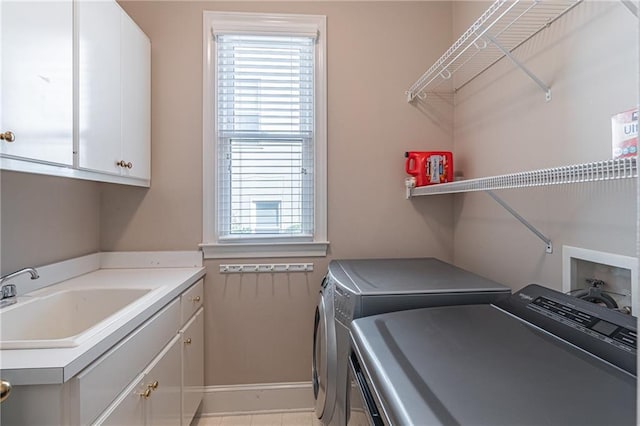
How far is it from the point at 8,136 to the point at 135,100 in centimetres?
91

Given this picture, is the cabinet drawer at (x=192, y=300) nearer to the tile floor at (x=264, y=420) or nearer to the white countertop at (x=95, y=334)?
the white countertop at (x=95, y=334)

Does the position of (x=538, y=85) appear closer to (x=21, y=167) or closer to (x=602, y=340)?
(x=602, y=340)

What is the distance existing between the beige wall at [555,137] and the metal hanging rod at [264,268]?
1020mm

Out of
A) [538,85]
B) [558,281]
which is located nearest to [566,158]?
[538,85]

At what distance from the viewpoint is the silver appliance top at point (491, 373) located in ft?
1.90

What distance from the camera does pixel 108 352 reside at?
96 centimetres

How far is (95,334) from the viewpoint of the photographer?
3.07 feet

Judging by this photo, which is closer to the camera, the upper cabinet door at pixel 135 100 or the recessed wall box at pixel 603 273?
the recessed wall box at pixel 603 273

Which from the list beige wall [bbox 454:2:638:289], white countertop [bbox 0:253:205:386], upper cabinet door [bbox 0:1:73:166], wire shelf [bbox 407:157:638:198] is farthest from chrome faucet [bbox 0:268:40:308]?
beige wall [bbox 454:2:638:289]

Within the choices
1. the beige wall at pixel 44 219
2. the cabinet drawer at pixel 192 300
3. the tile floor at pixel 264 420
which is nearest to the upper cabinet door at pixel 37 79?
the beige wall at pixel 44 219

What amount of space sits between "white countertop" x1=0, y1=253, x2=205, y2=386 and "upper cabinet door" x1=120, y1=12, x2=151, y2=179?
56cm

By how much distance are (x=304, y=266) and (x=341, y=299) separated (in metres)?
0.74

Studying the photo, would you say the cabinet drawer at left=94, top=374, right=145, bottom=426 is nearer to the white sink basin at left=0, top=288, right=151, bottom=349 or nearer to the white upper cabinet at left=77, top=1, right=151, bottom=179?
the white sink basin at left=0, top=288, right=151, bottom=349

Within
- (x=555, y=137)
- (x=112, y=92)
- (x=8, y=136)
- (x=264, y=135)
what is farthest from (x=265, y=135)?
(x=555, y=137)
